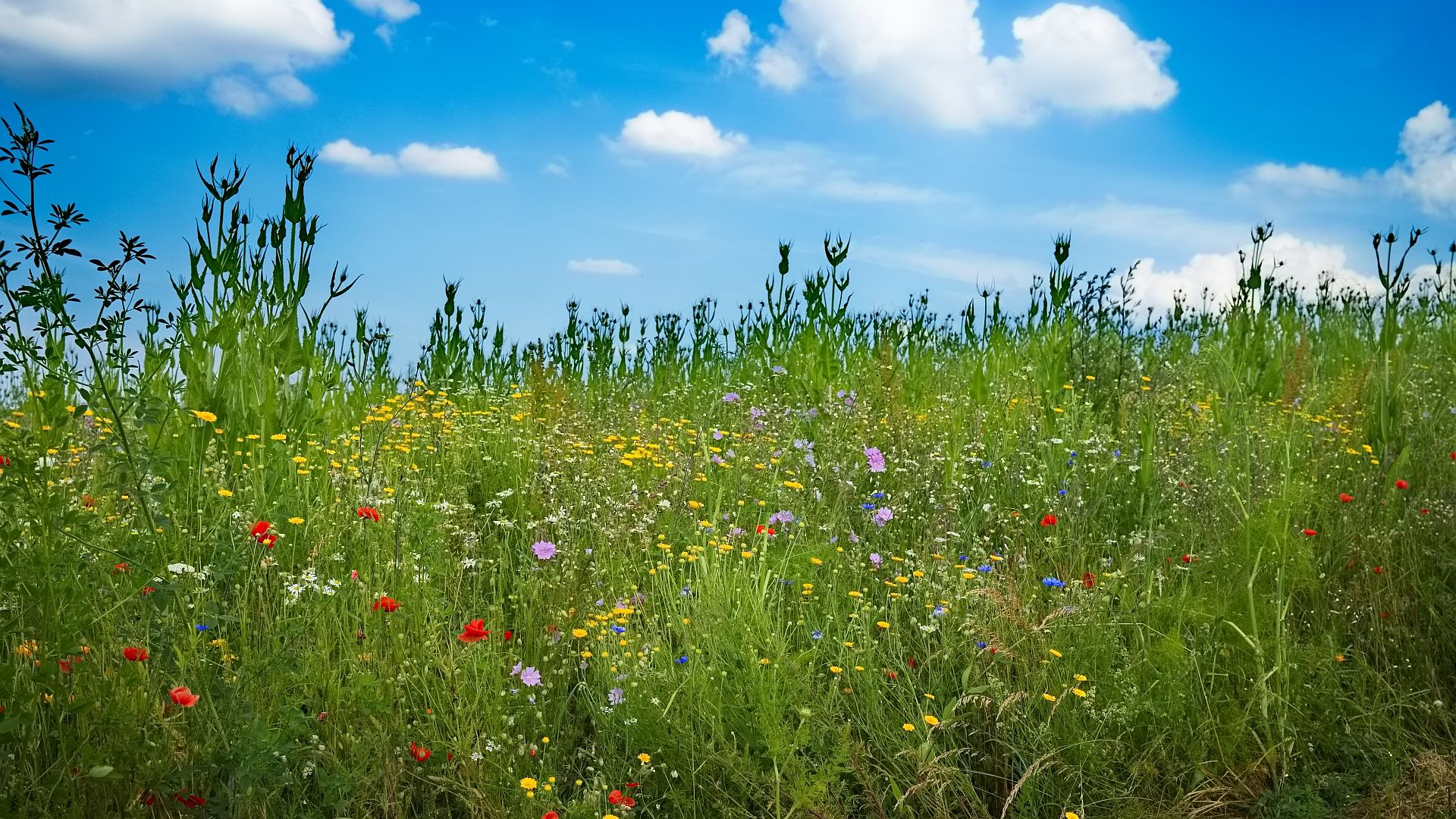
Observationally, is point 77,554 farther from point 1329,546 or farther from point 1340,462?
point 1340,462

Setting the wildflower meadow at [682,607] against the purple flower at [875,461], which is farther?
the purple flower at [875,461]

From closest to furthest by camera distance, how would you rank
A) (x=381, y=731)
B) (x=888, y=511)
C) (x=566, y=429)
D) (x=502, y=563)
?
(x=381, y=731), (x=502, y=563), (x=888, y=511), (x=566, y=429)

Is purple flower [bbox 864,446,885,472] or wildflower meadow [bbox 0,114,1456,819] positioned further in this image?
purple flower [bbox 864,446,885,472]

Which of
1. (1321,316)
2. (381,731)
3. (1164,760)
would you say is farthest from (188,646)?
(1321,316)

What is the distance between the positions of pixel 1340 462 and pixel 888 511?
2.87 meters

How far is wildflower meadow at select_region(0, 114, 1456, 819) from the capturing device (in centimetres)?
268

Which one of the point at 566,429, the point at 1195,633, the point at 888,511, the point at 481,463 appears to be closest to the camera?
the point at 1195,633

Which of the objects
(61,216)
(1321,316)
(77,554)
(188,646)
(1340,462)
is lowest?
(188,646)

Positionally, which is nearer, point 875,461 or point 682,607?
point 682,607

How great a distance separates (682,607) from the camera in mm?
3453

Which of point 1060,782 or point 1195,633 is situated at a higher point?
point 1195,633

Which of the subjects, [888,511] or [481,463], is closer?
[888,511]

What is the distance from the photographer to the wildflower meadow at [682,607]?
8.78 feet

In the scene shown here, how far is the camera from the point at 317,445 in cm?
516
